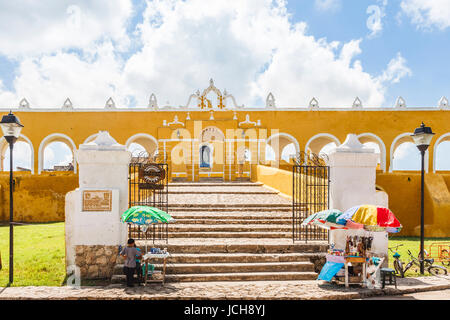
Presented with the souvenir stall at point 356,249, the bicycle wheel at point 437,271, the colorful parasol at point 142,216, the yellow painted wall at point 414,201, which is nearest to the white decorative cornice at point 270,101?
the yellow painted wall at point 414,201

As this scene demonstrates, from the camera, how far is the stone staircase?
6234 mm

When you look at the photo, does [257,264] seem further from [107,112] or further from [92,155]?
[107,112]

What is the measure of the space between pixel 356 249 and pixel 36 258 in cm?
613

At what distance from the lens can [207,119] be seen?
19.8 metres

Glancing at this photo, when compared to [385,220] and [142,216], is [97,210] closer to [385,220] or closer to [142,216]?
[142,216]

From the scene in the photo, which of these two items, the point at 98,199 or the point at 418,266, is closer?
the point at 98,199

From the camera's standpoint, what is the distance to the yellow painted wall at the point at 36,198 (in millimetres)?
13328

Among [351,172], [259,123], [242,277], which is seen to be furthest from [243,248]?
[259,123]

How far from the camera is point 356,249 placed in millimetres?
6191

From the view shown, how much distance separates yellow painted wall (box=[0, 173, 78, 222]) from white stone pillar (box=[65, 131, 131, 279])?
7.57m

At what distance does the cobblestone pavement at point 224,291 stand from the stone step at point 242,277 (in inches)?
5.8

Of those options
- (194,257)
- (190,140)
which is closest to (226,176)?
(190,140)

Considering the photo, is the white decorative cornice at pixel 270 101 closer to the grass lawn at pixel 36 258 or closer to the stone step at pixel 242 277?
the grass lawn at pixel 36 258
